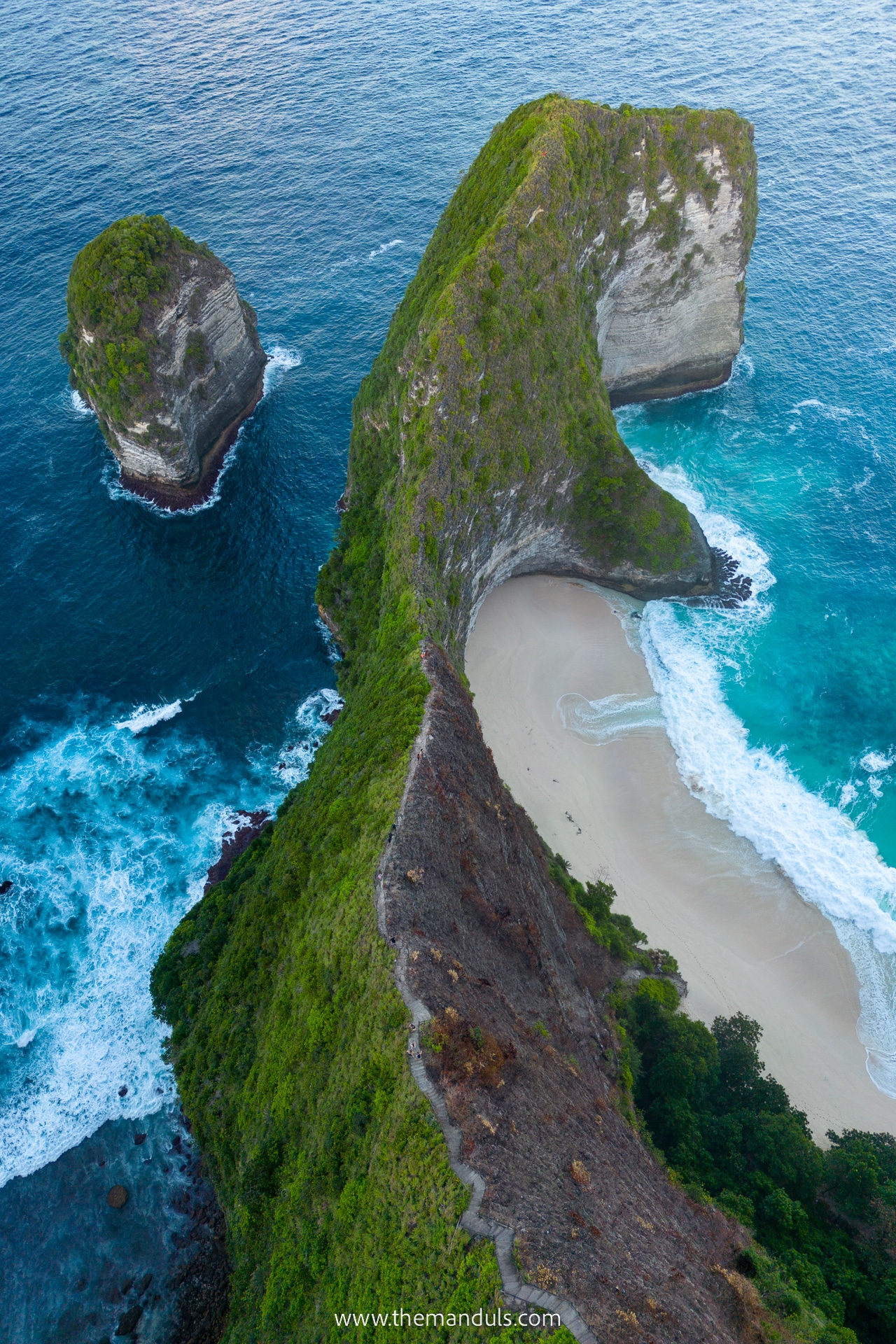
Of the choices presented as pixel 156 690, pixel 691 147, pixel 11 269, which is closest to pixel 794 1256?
pixel 156 690

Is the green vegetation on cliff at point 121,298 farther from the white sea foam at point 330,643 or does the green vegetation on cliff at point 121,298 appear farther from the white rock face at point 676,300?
the white rock face at point 676,300

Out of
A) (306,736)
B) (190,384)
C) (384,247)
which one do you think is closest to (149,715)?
(306,736)

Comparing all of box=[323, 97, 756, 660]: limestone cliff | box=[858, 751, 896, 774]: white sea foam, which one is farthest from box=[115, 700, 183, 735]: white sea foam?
box=[858, 751, 896, 774]: white sea foam

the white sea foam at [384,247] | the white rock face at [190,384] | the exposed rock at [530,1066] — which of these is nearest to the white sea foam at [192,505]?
the white rock face at [190,384]

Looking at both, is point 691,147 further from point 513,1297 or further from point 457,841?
point 513,1297

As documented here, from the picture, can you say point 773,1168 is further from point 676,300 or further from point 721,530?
point 676,300

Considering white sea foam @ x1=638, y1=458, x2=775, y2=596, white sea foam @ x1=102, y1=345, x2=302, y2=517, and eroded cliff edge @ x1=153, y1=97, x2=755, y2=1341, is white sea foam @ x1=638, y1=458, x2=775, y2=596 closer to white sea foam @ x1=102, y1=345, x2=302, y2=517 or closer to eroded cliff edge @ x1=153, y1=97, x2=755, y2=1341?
eroded cliff edge @ x1=153, y1=97, x2=755, y2=1341

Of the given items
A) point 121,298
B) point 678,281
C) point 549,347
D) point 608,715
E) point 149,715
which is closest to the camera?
point 549,347
